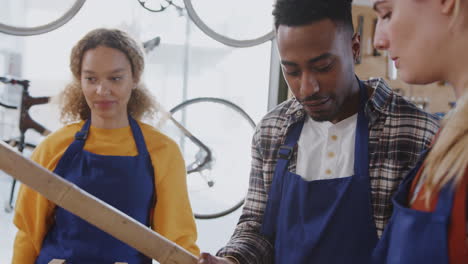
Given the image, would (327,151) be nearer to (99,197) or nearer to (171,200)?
(171,200)

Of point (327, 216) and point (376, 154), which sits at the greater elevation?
point (376, 154)

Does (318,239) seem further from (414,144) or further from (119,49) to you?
(119,49)

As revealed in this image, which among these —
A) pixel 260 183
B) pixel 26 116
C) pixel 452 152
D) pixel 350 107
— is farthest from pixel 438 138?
pixel 26 116

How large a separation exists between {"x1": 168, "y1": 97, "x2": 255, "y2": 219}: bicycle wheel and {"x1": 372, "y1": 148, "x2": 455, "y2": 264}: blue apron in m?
1.72

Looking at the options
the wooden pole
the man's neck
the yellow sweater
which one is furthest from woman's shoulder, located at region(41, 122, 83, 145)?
the man's neck

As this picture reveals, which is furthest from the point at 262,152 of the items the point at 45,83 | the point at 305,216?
the point at 45,83

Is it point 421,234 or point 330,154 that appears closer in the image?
point 421,234

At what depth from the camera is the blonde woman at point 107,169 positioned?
1.21 meters

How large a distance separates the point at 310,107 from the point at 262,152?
0.80 ft

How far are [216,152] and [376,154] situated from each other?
1515mm

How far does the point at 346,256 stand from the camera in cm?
94

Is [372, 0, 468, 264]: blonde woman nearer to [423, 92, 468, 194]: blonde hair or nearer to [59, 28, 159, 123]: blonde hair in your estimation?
[423, 92, 468, 194]: blonde hair

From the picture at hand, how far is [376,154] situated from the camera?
3.18 ft

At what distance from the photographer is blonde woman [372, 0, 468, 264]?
1.71 feet
